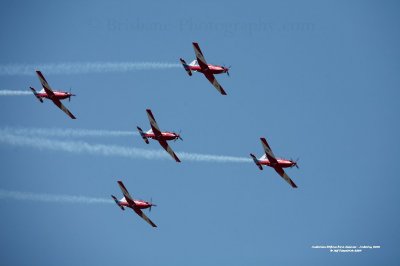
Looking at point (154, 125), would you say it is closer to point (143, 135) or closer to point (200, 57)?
point (143, 135)

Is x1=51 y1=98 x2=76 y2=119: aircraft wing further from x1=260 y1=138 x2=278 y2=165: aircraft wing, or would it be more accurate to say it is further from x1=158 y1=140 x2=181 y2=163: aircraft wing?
x1=260 y1=138 x2=278 y2=165: aircraft wing

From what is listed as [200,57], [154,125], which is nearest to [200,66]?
[200,57]

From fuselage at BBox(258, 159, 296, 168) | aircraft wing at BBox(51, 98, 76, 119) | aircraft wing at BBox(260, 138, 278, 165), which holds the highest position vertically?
aircraft wing at BBox(51, 98, 76, 119)

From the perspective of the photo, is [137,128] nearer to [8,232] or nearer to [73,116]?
[73,116]

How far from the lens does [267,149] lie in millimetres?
65688

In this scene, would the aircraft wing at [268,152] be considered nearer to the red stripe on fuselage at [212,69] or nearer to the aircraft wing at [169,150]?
the red stripe on fuselage at [212,69]

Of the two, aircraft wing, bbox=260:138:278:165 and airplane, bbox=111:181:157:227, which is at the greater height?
aircraft wing, bbox=260:138:278:165

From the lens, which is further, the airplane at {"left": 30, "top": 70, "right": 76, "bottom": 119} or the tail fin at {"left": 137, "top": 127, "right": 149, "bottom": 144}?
the airplane at {"left": 30, "top": 70, "right": 76, "bottom": 119}

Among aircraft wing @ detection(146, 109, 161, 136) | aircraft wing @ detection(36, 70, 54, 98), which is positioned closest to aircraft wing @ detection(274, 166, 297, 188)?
aircraft wing @ detection(146, 109, 161, 136)

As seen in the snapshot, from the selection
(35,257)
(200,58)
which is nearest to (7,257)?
(35,257)

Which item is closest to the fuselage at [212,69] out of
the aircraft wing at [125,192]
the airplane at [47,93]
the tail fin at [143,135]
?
the tail fin at [143,135]

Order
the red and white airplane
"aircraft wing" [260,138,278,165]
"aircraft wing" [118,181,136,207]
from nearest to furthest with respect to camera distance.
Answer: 1. the red and white airplane
2. "aircraft wing" [260,138,278,165]
3. "aircraft wing" [118,181,136,207]

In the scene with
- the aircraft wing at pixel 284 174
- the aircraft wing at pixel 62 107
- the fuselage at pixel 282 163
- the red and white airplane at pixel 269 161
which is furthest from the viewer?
the aircraft wing at pixel 62 107

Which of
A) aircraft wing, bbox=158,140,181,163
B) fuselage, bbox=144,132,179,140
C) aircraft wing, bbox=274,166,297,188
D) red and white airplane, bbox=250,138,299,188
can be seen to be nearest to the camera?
fuselage, bbox=144,132,179,140
